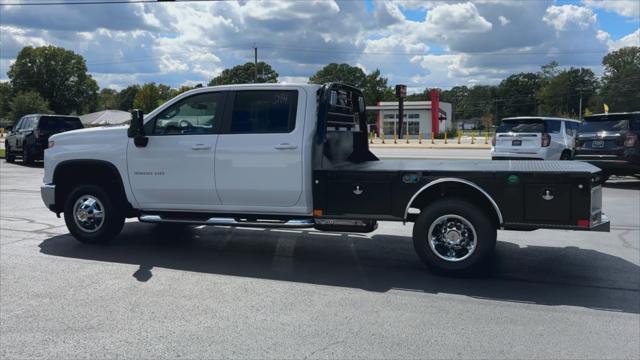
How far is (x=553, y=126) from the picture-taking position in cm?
1655

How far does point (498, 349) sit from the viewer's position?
4.39 m

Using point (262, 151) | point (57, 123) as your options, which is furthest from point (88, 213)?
point (57, 123)

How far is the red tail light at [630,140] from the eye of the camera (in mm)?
13562

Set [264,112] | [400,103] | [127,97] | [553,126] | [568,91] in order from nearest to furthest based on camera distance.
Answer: [264,112], [553,126], [400,103], [568,91], [127,97]

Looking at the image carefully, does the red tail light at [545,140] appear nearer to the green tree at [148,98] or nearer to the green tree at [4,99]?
the green tree at [148,98]

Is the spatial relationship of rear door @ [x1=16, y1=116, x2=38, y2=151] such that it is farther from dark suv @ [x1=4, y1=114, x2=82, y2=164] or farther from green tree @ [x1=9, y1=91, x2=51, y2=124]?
green tree @ [x1=9, y1=91, x2=51, y2=124]

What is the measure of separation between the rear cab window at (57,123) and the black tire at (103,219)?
15609 millimetres

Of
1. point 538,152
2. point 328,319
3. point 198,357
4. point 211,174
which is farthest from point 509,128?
point 198,357

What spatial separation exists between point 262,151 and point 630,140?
34.2 ft

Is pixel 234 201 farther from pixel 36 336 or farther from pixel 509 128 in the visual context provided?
pixel 509 128

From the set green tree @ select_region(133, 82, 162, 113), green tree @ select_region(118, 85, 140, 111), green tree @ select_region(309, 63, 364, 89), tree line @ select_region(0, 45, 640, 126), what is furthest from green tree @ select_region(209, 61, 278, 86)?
green tree @ select_region(118, 85, 140, 111)

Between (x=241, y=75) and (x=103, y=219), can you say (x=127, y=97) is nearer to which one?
(x=241, y=75)

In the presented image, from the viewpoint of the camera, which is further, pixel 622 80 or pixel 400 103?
pixel 622 80

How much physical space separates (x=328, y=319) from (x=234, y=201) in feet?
8.16
